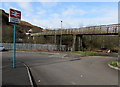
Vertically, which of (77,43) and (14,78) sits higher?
(77,43)

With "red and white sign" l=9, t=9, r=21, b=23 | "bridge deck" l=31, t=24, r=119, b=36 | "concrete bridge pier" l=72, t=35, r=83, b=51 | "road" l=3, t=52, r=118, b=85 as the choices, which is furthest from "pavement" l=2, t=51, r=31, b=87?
"concrete bridge pier" l=72, t=35, r=83, b=51

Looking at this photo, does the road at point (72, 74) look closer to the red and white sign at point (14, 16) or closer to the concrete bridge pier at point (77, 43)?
the red and white sign at point (14, 16)

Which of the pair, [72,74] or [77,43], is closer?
[72,74]

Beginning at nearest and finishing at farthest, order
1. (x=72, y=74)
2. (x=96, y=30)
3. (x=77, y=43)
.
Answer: (x=72, y=74), (x=96, y=30), (x=77, y=43)

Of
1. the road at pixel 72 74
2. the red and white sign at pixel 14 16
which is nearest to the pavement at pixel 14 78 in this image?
the road at pixel 72 74

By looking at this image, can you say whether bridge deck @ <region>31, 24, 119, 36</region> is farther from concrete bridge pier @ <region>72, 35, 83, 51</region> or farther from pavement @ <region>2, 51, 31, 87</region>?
pavement @ <region>2, 51, 31, 87</region>

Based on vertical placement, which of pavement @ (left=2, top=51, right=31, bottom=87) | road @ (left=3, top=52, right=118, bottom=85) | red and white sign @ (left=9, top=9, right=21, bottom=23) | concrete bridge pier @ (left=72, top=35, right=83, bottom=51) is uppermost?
red and white sign @ (left=9, top=9, right=21, bottom=23)

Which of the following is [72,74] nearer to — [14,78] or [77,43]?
[14,78]

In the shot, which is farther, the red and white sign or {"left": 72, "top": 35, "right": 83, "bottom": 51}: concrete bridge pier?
{"left": 72, "top": 35, "right": 83, "bottom": 51}: concrete bridge pier

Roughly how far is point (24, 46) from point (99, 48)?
2647 centimetres

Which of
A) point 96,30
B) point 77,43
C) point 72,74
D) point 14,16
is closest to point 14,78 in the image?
point 72,74

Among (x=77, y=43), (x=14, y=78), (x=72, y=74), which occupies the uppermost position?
(x=77, y=43)

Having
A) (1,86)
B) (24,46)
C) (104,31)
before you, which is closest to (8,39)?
(24,46)

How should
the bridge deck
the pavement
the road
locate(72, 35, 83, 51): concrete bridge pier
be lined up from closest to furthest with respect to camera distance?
the pavement → the road → the bridge deck → locate(72, 35, 83, 51): concrete bridge pier
